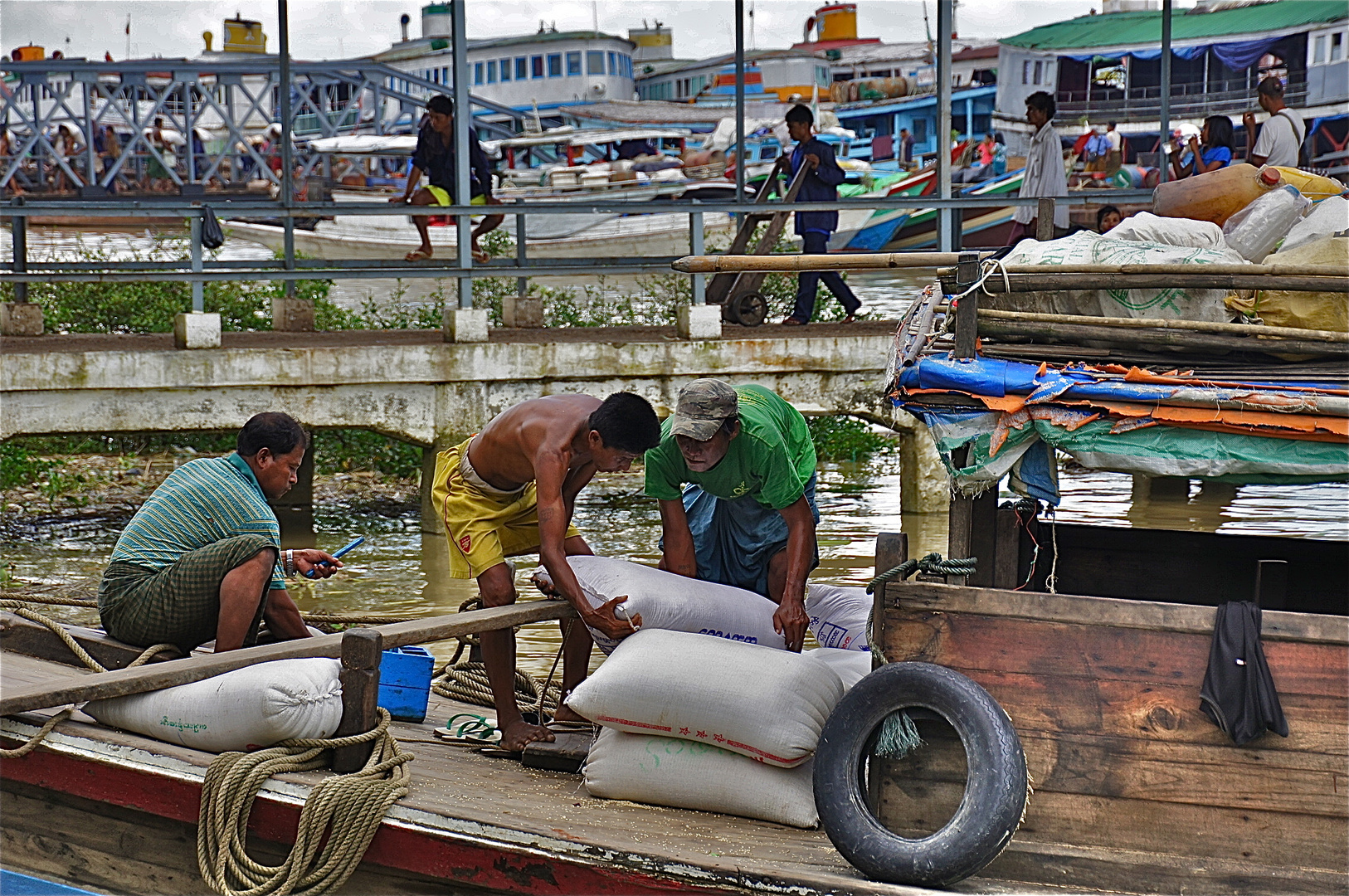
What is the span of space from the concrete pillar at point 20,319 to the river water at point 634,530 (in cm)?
151

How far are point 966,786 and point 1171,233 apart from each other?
179cm

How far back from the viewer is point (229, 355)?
27.7ft

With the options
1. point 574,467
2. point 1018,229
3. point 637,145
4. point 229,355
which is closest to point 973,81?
point 637,145

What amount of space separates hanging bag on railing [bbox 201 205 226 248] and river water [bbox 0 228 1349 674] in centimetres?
224

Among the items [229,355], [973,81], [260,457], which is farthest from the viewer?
[973,81]

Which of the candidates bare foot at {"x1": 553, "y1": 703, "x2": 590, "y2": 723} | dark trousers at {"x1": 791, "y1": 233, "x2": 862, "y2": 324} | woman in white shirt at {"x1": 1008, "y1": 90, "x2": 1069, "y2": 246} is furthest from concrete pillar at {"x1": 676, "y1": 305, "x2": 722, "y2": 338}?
bare foot at {"x1": 553, "y1": 703, "x2": 590, "y2": 723}

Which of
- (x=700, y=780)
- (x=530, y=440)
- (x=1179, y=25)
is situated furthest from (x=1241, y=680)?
(x=1179, y=25)

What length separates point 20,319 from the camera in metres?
9.70

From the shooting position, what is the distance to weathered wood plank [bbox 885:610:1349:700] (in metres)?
3.27

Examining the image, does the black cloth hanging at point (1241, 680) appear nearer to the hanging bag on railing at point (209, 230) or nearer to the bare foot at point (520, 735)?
the bare foot at point (520, 735)

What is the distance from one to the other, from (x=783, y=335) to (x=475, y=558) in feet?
16.1

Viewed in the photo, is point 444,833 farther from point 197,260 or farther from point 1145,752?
point 197,260

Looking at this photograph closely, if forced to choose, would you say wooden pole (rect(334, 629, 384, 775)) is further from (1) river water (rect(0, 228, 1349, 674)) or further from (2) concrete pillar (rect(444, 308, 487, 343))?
(2) concrete pillar (rect(444, 308, 487, 343))

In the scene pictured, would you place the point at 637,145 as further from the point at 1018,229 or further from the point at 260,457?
the point at 260,457
